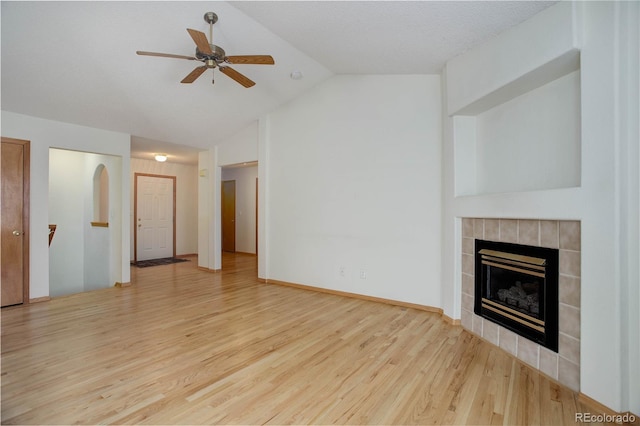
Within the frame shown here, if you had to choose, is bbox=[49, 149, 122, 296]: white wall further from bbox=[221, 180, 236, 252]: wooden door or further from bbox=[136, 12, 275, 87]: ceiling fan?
bbox=[136, 12, 275, 87]: ceiling fan

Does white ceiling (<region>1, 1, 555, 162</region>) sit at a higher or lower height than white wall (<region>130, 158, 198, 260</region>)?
higher

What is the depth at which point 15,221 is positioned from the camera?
387 centimetres

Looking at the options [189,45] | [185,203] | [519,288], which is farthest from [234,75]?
[185,203]

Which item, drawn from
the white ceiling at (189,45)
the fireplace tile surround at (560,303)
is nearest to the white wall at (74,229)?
the white ceiling at (189,45)

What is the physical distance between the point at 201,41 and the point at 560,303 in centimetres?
344

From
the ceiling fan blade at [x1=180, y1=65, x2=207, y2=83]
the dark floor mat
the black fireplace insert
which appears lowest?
the dark floor mat

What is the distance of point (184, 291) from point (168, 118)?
265 centimetres

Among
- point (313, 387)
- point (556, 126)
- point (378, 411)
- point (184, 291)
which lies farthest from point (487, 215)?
point (184, 291)

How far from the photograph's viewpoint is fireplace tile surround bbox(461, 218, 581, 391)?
207 cm

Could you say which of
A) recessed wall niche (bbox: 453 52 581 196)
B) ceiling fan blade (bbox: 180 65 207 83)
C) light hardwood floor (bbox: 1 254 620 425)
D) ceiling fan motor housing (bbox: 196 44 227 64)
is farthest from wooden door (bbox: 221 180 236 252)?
recessed wall niche (bbox: 453 52 581 196)

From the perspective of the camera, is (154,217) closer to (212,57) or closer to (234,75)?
(234,75)

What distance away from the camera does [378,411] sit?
1823 millimetres

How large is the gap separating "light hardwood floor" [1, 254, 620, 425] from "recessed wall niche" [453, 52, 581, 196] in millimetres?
1527

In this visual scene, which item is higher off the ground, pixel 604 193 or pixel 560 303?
pixel 604 193
